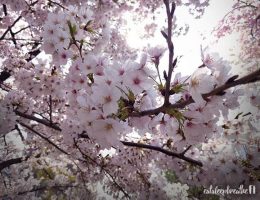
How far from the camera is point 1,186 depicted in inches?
469

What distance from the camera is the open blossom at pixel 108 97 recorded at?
5.83 feet

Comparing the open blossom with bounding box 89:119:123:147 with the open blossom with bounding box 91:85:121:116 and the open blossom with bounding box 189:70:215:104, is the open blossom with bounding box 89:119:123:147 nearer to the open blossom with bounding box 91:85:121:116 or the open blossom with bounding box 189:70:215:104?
the open blossom with bounding box 91:85:121:116

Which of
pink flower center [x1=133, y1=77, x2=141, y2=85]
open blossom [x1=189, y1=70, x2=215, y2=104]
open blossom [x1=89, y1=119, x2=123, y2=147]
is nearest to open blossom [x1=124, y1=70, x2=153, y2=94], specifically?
pink flower center [x1=133, y1=77, x2=141, y2=85]

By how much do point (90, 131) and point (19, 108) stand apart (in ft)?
12.3

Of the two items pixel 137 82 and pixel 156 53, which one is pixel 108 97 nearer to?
pixel 137 82

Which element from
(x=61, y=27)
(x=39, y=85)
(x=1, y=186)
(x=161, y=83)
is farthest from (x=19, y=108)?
(x=1, y=186)

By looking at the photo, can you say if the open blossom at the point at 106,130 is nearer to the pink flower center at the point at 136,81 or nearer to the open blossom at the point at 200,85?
the pink flower center at the point at 136,81

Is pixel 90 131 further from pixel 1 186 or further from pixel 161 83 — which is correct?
pixel 1 186

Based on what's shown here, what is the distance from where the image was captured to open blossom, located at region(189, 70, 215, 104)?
5.30 feet

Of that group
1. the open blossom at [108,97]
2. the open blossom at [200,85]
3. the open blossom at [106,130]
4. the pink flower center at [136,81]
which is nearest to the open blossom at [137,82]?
the pink flower center at [136,81]

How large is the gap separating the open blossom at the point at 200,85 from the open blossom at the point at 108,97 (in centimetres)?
46

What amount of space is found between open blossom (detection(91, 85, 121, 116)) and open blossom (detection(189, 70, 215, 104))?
46cm

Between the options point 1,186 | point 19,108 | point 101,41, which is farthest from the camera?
point 1,186

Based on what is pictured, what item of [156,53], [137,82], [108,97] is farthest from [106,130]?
[156,53]
